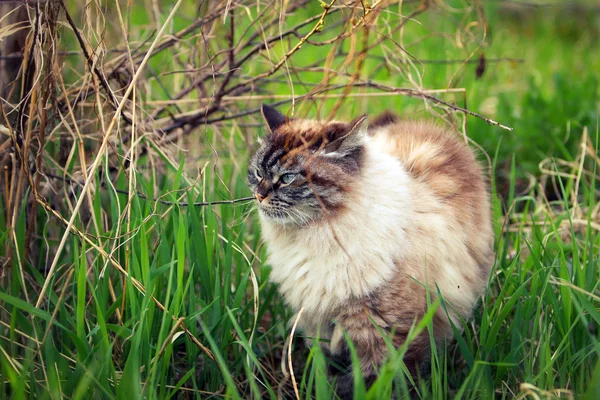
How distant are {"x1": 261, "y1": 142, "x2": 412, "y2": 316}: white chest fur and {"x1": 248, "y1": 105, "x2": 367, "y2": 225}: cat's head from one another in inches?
2.4

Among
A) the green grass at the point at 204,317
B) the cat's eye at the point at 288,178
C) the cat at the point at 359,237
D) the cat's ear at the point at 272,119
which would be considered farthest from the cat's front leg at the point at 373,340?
the cat's ear at the point at 272,119

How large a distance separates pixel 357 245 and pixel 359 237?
32mm

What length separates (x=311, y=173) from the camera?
217 cm

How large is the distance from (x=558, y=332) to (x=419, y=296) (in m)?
0.55

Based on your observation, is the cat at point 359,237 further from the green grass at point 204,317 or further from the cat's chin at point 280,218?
the green grass at point 204,317

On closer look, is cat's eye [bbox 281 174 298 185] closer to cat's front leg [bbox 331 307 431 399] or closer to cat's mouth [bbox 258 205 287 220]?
cat's mouth [bbox 258 205 287 220]

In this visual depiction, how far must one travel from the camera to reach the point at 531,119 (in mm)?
3990

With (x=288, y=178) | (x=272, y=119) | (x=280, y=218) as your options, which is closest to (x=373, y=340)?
(x=280, y=218)

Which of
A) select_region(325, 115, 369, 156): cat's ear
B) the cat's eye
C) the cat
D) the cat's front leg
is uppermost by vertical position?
select_region(325, 115, 369, 156): cat's ear

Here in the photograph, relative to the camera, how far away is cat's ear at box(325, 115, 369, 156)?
2.13 meters

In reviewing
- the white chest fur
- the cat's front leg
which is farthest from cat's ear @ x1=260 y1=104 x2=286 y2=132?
the cat's front leg

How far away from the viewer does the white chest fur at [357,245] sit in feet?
7.11

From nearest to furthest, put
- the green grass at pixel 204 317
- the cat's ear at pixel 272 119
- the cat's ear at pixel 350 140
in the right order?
the green grass at pixel 204 317 < the cat's ear at pixel 350 140 < the cat's ear at pixel 272 119

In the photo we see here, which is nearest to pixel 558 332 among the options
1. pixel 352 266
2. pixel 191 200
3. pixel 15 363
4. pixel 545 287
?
pixel 545 287
